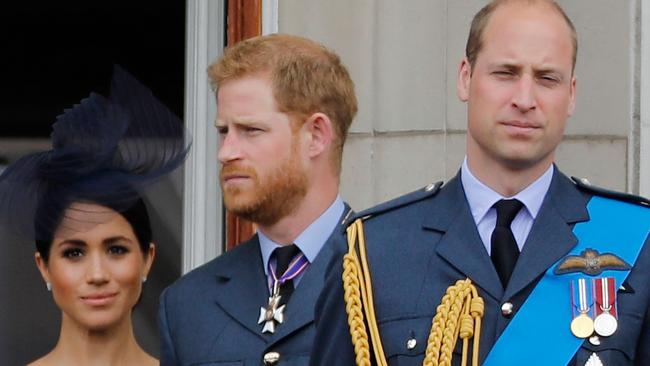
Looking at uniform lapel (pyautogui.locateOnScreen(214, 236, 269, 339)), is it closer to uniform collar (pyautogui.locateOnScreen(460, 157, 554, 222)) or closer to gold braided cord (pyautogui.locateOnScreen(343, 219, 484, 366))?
gold braided cord (pyautogui.locateOnScreen(343, 219, 484, 366))

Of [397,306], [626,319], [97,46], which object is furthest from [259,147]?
[97,46]

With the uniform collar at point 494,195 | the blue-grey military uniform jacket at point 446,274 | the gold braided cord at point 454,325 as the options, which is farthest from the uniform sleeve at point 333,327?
the uniform collar at point 494,195

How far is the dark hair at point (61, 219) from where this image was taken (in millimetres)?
6191

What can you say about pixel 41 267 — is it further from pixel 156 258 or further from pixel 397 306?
pixel 397 306

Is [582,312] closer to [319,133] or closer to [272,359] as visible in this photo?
[272,359]

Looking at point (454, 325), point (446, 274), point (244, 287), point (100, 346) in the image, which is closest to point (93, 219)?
point (100, 346)

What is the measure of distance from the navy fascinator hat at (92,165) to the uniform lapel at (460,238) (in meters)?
1.66

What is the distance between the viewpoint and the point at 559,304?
462 centimetres

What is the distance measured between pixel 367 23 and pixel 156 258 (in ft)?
3.39

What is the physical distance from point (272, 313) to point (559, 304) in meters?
1.04

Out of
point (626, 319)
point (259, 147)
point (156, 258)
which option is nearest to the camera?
point (626, 319)

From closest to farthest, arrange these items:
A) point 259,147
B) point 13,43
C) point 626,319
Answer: point 626,319
point 259,147
point 13,43

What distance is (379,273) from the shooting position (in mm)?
4730

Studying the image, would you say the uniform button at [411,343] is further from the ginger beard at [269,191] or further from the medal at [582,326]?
the ginger beard at [269,191]
